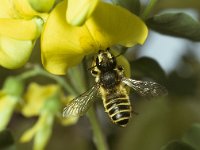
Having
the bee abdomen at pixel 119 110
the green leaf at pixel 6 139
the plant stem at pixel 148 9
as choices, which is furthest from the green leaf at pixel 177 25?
the green leaf at pixel 6 139

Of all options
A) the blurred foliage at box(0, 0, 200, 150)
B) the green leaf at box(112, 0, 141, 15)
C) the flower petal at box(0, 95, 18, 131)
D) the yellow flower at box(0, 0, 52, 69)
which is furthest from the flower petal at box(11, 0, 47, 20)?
the blurred foliage at box(0, 0, 200, 150)

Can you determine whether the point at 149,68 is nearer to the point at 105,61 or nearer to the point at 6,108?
the point at 105,61

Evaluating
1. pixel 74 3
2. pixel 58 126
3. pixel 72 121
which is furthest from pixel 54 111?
pixel 74 3

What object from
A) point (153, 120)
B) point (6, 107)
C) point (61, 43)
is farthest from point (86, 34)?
point (153, 120)

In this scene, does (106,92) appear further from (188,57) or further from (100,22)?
(188,57)

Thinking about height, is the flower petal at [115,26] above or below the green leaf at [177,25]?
above

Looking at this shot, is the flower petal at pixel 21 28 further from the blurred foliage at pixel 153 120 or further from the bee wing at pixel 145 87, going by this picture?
the blurred foliage at pixel 153 120

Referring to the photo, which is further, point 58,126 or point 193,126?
point 58,126
